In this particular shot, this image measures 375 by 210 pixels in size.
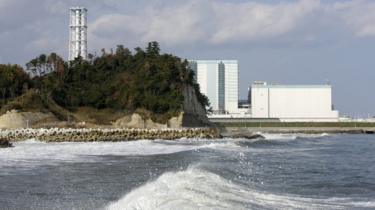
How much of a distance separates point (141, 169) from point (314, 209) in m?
12.6

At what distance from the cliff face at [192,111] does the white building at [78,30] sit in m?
23.5

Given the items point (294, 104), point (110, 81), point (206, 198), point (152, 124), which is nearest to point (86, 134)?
point (152, 124)

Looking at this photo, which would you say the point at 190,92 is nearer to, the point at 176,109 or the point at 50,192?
the point at 176,109

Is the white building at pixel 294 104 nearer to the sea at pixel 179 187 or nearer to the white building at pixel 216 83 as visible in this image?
the white building at pixel 216 83

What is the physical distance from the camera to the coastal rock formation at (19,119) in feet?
239

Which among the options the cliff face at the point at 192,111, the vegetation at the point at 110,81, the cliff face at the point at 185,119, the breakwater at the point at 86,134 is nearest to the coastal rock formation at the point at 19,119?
the vegetation at the point at 110,81

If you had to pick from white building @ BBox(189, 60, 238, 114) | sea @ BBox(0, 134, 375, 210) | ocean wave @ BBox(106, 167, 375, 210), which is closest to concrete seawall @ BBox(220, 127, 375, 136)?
white building @ BBox(189, 60, 238, 114)

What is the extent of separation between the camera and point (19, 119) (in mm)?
74188

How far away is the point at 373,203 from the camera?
15688mm

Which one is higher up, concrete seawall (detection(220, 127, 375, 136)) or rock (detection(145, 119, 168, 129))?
rock (detection(145, 119, 168, 129))

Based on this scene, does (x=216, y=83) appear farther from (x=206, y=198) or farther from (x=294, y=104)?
(x=206, y=198)

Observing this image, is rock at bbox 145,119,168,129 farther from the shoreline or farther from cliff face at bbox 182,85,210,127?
the shoreline

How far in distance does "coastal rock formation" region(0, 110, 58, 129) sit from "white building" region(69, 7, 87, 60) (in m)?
39.6

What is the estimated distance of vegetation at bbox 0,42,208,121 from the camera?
89.2m
